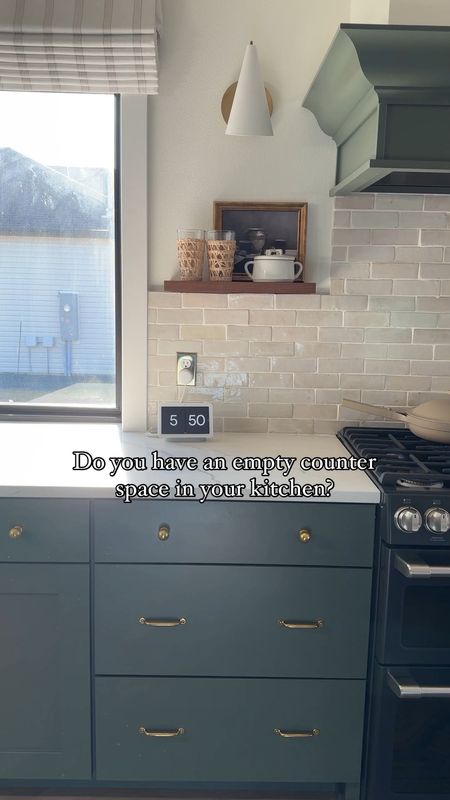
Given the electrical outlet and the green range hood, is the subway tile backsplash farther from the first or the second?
the green range hood

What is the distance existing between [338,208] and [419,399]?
68 centimetres

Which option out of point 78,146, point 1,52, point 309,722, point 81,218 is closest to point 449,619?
point 309,722

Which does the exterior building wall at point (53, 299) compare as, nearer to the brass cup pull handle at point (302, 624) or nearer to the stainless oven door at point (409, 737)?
the brass cup pull handle at point (302, 624)

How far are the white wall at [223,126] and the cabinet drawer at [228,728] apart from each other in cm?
122

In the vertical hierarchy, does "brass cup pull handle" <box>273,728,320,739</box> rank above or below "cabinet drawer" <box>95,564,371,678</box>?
below

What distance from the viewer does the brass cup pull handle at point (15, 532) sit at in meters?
1.71

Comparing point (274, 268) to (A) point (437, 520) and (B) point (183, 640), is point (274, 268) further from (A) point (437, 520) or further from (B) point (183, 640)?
(B) point (183, 640)

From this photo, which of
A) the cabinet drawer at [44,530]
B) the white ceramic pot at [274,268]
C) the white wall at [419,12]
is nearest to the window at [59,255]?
the white ceramic pot at [274,268]

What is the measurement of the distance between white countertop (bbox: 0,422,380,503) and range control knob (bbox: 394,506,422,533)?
0.23 feet

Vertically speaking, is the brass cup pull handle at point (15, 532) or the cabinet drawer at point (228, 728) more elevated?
the brass cup pull handle at point (15, 532)

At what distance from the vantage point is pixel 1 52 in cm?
199

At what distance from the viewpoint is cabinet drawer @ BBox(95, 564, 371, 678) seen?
1759 millimetres

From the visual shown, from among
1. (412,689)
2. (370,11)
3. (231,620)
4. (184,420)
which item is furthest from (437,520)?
(370,11)

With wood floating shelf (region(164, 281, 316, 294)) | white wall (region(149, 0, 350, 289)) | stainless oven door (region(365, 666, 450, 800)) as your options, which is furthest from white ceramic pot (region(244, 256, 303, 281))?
stainless oven door (region(365, 666, 450, 800))
